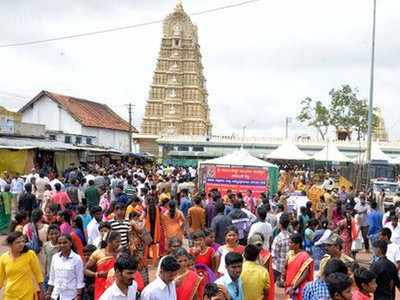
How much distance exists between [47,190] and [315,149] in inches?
1813

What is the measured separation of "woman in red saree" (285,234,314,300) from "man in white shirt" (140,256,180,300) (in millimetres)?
1941

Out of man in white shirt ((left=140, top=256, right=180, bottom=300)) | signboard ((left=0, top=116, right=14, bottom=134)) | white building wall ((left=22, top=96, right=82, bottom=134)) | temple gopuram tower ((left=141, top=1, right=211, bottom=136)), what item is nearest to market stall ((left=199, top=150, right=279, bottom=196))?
man in white shirt ((left=140, top=256, right=180, bottom=300))

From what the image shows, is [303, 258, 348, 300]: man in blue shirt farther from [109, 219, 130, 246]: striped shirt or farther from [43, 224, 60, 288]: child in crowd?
[109, 219, 130, 246]: striped shirt

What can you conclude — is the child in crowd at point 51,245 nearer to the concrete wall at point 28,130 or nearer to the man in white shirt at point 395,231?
the man in white shirt at point 395,231

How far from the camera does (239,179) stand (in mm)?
17422

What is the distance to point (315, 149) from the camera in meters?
57.8

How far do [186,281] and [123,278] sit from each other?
782mm

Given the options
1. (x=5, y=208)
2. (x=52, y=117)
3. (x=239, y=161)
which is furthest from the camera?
(x=52, y=117)

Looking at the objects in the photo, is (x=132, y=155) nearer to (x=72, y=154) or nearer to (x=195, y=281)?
(x=72, y=154)

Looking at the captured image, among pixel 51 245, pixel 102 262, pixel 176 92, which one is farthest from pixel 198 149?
pixel 102 262

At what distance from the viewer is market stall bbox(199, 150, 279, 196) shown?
17.3 metres

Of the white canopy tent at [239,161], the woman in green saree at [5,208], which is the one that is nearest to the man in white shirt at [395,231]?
the white canopy tent at [239,161]

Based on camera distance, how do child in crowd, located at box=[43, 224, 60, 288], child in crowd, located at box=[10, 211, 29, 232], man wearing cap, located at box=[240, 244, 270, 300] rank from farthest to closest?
child in crowd, located at box=[10, 211, 29, 232] < child in crowd, located at box=[43, 224, 60, 288] < man wearing cap, located at box=[240, 244, 270, 300]

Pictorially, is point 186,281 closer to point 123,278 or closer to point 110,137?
point 123,278
